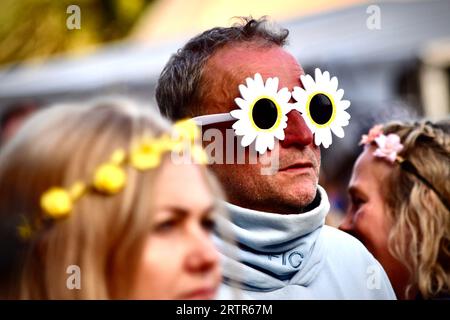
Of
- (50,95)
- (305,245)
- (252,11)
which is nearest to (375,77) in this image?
(50,95)

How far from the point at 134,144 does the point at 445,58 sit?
2586 mm

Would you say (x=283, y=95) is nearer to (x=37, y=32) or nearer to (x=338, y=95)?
(x=338, y=95)

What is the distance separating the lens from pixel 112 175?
47.1 inches

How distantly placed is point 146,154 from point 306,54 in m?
1.20

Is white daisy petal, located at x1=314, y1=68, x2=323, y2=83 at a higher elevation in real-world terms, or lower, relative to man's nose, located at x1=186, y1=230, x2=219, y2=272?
higher

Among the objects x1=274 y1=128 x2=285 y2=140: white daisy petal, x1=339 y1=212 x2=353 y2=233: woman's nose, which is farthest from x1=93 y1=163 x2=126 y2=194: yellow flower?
x1=339 y1=212 x2=353 y2=233: woman's nose

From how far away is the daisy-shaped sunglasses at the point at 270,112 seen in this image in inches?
57.8

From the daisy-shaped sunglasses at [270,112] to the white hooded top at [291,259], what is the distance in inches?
4.8

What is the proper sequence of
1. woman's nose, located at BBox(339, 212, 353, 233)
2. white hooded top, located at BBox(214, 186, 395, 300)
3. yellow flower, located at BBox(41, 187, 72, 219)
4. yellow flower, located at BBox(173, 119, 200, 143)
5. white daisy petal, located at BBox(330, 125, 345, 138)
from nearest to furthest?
yellow flower, located at BBox(41, 187, 72, 219), yellow flower, located at BBox(173, 119, 200, 143), white hooded top, located at BBox(214, 186, 395, 300), white daisy petal, located at BBox(330, 125, 345, 138), woman's nose, located at BBox(339, 212, 353, 233)

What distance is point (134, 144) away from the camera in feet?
4.08

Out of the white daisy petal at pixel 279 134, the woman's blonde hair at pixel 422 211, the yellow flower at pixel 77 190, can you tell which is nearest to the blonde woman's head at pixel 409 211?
the woman's blonde hair at pixel 422 211

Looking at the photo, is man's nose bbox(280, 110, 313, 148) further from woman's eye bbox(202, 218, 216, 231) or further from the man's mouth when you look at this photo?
woman's eye bbox(202, 218, 216, 231)

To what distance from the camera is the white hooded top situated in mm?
1457

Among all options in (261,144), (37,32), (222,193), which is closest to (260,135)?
(261,144)
